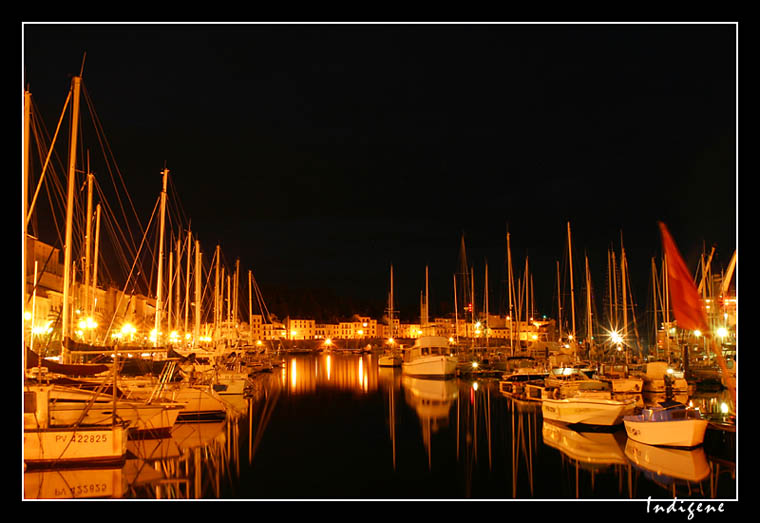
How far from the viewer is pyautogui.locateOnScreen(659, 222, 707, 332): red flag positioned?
12.8 meters

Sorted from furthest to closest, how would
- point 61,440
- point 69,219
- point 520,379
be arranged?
1. point 520,379
2. point 69,219
3. point 61,440

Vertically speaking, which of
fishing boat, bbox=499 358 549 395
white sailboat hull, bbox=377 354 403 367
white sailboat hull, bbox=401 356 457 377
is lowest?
white sailboat hull, bbox=377 354 403 367

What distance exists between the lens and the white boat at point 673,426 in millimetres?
19109

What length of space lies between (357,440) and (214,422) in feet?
20.7

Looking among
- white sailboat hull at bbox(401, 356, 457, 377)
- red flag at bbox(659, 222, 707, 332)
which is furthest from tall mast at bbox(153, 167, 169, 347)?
white sailboat hull at bbox(401, 356, 457, 377)

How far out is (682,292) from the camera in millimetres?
13078

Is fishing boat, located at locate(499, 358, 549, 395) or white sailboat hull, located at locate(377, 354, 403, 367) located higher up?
fishing boat, located at locate(499, 358, 549, 395)

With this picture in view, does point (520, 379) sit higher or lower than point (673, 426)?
lower

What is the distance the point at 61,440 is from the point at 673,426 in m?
17.2

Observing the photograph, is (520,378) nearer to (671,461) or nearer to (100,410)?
(671,461)

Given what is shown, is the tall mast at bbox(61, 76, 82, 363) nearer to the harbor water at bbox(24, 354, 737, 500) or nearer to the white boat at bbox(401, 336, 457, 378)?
the harbor water at bbox(24, 354, 737, 500)

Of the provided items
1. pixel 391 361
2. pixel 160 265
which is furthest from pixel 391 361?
pixel 160 265

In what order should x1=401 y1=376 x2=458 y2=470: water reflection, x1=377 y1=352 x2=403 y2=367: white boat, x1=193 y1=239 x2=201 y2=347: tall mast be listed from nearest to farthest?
x1=401 y1=376 x2=458 y2=470: water reflection
x1=193 y1=239 x2=201 y2=347: tall mast
x1=377 y1=352 x2=403 y2=367: white boat

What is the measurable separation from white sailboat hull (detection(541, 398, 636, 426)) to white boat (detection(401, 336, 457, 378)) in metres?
26.3
